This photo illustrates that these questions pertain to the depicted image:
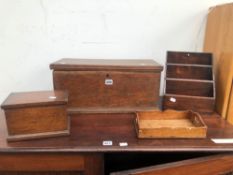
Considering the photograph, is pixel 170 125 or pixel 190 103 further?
pixel 190 103

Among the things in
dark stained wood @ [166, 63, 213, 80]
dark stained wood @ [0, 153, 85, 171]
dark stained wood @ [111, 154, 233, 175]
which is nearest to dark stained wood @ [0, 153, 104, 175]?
dark stained wood @ [0, 153, 85, 171]

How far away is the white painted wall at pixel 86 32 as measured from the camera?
112cm

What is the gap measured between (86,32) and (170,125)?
651 millimetres

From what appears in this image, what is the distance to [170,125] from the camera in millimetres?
844

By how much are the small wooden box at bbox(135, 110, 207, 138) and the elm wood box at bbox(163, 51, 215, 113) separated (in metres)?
0.09

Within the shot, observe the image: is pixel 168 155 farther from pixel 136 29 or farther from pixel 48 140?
pixel 136 29

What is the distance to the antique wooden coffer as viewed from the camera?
91 cm

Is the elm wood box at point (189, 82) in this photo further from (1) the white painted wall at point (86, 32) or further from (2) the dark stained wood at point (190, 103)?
(1) the white painted wall at point (86, 32)

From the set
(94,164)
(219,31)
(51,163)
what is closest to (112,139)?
(94,164)

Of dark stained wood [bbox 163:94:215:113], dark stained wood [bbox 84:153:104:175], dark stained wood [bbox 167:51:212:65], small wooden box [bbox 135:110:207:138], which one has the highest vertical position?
dark stained wood [bbox 167:51:212:65]

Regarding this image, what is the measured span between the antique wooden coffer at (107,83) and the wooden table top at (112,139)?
10 cm

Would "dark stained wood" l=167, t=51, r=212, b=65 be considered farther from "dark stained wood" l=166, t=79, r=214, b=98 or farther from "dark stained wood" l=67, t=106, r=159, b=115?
"dark stained wood" l=67, t=106, r=159, b=115

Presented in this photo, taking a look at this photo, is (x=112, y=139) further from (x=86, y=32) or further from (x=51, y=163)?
(x=86, y=32)

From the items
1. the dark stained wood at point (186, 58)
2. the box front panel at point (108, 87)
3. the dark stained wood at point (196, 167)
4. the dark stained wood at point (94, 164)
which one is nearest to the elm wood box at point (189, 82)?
the dark stained wood at point (186, 58)
